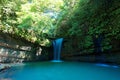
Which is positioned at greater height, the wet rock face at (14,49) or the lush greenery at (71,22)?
the lush greenery at (71,22)

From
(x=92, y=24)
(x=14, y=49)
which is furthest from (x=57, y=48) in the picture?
(x=14, y=49)

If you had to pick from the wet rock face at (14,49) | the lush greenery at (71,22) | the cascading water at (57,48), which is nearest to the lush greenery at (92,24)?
the lush greenery at (71,22)

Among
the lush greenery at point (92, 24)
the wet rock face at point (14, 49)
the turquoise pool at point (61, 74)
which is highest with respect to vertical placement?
the lush greenery at point (92, 24)

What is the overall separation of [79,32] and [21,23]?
380 cm

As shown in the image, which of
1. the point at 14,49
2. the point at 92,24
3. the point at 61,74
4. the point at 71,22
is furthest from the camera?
the point at 71,22

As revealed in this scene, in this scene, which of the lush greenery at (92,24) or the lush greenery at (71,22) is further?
the lush greenery at (71,22)

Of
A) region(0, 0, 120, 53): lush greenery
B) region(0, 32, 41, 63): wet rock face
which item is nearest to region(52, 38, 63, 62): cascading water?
region(0, 0, 120, 53): lush greenery

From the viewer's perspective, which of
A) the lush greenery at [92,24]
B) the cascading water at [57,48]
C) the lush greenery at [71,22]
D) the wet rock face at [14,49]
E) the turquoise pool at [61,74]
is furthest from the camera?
the cascading water at [57,48]

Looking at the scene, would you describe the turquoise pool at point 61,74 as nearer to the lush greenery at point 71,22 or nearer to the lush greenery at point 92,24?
the lush greenery at point 92,24

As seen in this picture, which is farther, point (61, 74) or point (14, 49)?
point (14, 49)

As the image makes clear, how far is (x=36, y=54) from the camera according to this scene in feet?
44.1

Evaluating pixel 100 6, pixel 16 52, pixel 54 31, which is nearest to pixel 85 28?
pixel 100 6

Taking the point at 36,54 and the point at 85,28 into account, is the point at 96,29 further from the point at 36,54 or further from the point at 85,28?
the point at 36,54

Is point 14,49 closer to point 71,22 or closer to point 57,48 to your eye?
point 57,48
